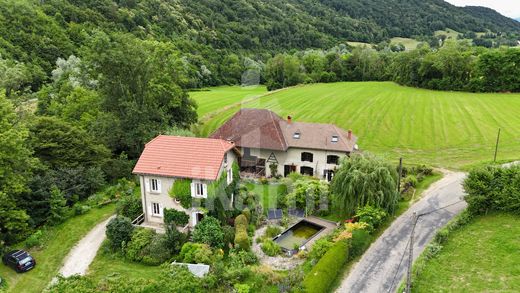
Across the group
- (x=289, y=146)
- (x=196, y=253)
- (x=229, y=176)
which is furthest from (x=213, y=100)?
(x=196, y=253)

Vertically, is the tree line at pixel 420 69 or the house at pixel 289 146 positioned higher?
the tree line at pixel 420 69

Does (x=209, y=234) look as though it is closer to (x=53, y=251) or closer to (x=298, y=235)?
(x=298, y=235)

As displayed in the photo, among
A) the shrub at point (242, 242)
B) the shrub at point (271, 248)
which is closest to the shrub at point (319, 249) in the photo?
the shrub at point (271, 248)

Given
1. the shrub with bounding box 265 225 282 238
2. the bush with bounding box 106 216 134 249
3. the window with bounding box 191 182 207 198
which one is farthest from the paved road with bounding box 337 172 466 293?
the bush with bounding box 106 216 134 249

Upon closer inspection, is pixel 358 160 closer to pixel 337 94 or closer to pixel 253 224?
pixel 253 224

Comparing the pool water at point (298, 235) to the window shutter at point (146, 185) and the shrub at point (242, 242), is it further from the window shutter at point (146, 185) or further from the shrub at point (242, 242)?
the window shutter at point (146, 185)

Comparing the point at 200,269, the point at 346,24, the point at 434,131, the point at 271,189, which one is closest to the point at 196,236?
the point at 200,269

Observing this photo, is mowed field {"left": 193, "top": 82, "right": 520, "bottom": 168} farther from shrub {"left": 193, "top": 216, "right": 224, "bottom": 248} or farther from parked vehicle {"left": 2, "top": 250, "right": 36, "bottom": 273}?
parked vehicle {"left": 2, "top": 250, "right": 36, "bottom": 273}
